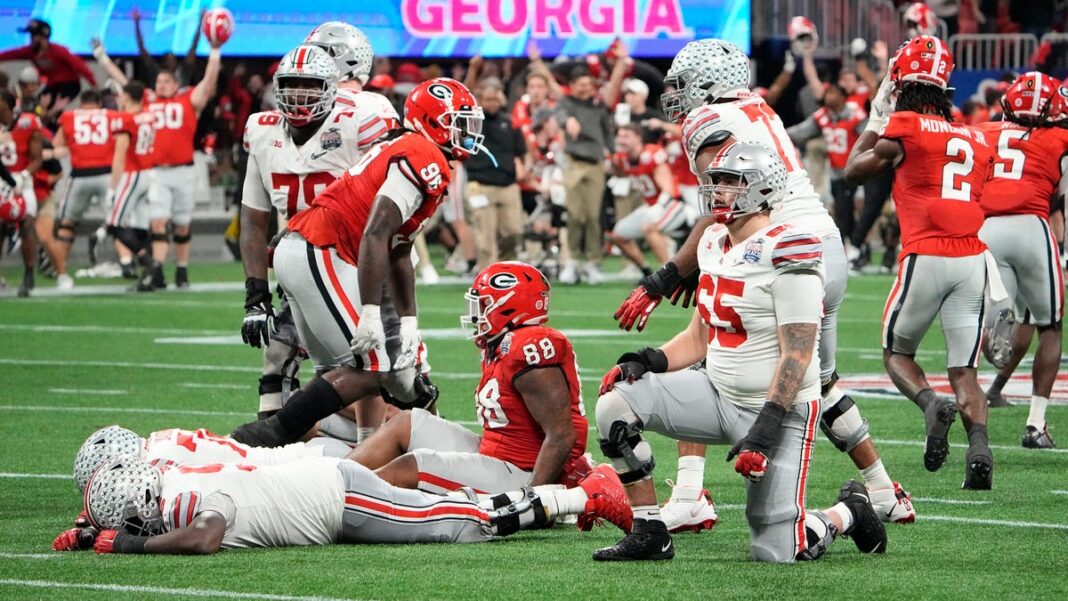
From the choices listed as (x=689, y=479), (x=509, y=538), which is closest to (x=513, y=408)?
(x=509, y=538)

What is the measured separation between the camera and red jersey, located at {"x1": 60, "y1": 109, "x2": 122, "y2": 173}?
2008 centimetres

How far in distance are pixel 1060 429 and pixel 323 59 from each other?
14.6 ft

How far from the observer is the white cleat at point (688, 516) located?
728cm

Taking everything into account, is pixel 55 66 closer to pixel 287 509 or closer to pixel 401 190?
pixel 401 190

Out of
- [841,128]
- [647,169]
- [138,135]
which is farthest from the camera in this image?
[841,128]

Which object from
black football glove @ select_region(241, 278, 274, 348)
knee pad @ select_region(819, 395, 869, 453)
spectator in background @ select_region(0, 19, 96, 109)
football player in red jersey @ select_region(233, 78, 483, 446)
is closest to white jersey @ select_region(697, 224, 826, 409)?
knee pad @ select_region(819, 395, 869, 453)

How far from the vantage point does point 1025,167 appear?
32.4 feet

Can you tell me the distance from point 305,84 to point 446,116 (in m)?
0.88

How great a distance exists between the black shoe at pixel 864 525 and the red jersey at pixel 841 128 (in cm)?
1562

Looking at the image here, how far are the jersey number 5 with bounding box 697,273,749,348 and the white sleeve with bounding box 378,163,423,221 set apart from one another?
66.8 inches

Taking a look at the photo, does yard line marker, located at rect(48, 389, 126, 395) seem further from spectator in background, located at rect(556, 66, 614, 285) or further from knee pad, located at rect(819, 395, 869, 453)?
spectator in background, located at rect(556, 66, 614, 285)

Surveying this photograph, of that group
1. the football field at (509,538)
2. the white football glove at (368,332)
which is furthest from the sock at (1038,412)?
the white football glove at (368,332)

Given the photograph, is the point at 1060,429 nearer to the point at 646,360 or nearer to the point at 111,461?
the point at 646,360

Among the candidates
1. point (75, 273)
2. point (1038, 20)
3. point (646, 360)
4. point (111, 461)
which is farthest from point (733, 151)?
point (1038, 20)
